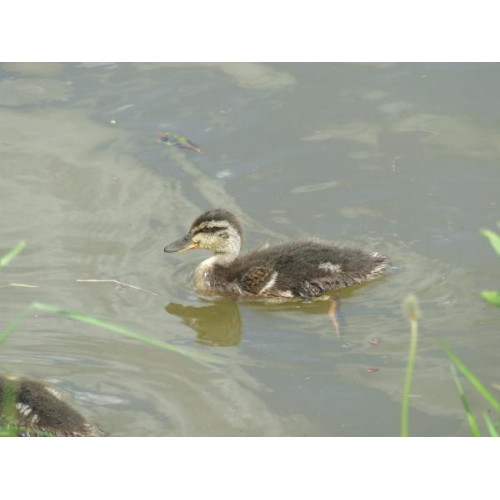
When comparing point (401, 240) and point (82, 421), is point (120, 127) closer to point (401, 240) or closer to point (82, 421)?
point (401, 240)

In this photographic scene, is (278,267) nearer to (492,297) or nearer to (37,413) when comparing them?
(37,413)

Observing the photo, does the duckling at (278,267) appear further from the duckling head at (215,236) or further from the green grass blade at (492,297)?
the green grass blade at (492,297)

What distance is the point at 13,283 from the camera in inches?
261

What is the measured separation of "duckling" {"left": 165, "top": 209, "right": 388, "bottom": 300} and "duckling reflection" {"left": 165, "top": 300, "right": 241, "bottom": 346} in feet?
0.46

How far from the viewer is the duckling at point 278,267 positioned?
6492 mm

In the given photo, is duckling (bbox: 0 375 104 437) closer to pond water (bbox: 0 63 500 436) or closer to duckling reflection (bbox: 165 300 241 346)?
pond water (bbox: 0 63 500 436)

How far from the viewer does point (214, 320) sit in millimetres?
6457

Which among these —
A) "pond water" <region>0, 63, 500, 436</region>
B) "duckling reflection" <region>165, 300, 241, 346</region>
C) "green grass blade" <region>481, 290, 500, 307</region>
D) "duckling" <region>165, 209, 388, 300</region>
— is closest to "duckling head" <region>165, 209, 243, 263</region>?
"duckling" <region>165, 209, 388, 300</region>

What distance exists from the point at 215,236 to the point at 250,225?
0.56 metres

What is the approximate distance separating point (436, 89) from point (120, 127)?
2522 millimetres

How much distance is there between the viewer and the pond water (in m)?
5.36

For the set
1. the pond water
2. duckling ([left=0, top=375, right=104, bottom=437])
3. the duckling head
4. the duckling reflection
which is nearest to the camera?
duckling ([left=0, top=375, right=104, bottom=437])

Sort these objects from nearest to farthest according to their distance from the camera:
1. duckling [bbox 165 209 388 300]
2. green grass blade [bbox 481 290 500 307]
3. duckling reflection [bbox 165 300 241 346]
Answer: green grass blade [bbox 481 290 500 307] < duckling reflection [bbox 165 300 241 346] < duckling [bbox 165 209 388 300]

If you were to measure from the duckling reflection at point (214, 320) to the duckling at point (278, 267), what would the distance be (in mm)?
140
